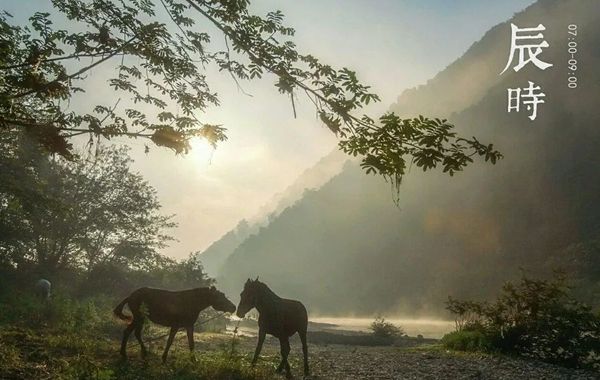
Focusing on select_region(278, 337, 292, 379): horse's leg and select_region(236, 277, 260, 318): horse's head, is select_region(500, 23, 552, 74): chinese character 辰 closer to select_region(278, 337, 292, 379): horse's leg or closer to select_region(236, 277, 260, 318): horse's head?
select_region(236, 277, 260, 318): horse's head

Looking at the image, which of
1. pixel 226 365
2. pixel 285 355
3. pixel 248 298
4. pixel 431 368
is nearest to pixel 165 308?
pixel 248 298

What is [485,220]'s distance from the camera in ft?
Result: 323

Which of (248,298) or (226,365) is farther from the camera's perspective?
(248,298)

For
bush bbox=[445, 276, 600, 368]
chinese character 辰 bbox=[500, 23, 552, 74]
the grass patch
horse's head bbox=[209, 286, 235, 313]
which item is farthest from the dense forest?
the grass patch

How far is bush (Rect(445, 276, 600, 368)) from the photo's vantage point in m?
13.9

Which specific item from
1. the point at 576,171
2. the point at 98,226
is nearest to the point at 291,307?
the point at 98,226

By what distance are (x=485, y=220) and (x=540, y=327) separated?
89949 millimetres

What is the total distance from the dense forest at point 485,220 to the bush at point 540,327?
47.7 meters

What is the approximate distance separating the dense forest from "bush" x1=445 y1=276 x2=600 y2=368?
1879 inches

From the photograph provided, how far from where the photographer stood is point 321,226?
517 feet

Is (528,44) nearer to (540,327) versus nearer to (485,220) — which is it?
(540,327)

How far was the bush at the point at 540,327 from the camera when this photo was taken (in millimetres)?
13906

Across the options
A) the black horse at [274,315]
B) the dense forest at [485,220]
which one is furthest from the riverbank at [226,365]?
the dense forest at [485,220]

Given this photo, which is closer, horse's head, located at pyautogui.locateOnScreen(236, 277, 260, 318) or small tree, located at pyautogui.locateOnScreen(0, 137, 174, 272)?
horse's head, located at pyautogui.locateOnScreen(236, 277, 260, 318)
